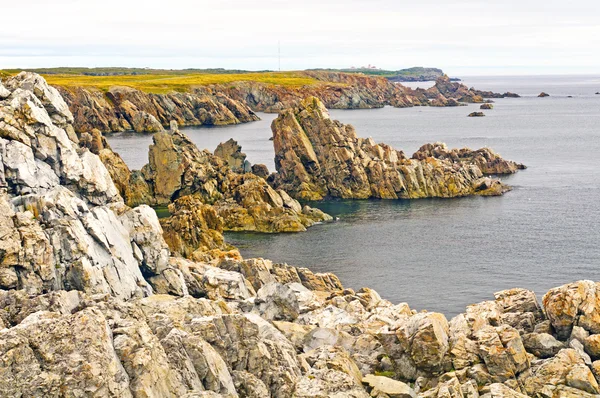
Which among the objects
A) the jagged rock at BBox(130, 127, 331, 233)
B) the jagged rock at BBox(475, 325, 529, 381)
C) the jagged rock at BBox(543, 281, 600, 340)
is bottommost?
the jagged rock at BBox(130, 127, 331, 233)

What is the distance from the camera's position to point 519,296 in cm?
5566

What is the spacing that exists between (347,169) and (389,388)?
11329 centimetres

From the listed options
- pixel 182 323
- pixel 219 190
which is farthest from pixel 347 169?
pixel 182 323

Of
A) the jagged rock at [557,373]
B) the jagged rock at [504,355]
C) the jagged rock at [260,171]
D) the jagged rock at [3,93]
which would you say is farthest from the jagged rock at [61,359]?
the jagged rock at [260,171]

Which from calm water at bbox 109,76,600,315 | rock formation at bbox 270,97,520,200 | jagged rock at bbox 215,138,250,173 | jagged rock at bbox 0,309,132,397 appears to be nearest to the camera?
Answer: jagged rock at bbox 0,309,132,397

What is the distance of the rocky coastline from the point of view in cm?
3222

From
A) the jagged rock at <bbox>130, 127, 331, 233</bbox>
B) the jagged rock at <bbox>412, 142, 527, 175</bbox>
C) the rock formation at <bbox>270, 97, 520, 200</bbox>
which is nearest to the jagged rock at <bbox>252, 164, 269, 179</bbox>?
the rock formation at <bbox>270, 97, 520, 200</bbox>

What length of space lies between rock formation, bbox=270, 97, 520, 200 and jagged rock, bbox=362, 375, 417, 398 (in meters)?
106

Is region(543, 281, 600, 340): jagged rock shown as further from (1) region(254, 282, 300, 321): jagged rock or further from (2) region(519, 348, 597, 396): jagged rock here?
(1) region(254, 282, 300, 321): jagged rock

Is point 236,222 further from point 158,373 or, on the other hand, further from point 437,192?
point 158,373

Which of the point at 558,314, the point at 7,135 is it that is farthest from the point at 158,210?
the point at 558,314

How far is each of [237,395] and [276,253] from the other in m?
69.6

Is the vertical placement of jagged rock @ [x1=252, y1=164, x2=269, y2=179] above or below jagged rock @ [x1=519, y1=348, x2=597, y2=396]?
below

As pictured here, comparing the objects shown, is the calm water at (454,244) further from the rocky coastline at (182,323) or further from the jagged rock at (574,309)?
the jagged rock at (574,309)
